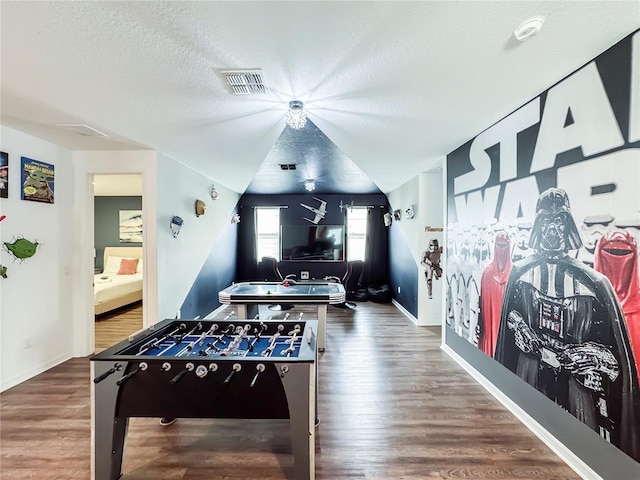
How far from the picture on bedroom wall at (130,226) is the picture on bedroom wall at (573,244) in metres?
7.22

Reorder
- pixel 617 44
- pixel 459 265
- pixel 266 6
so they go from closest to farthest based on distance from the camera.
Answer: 1. pixel 266 6
2. pixel 617 44
3. pixel 459 265

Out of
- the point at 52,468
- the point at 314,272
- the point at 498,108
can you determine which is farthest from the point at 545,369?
the point at 314,272

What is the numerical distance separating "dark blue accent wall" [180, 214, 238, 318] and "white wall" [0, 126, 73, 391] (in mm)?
1361

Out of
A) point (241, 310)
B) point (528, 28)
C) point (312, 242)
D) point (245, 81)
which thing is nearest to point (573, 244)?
point (528, 28)

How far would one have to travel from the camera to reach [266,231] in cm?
742

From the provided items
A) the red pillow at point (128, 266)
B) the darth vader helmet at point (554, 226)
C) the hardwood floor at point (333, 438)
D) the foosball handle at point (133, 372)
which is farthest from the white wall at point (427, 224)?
the red pillow at point (128, 266)

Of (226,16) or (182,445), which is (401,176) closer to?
(226,16)

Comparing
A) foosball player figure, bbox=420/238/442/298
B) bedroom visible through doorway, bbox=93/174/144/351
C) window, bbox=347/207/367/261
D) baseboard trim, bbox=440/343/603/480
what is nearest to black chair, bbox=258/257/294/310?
window, bbox=347/207/367/261

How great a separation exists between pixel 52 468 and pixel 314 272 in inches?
226

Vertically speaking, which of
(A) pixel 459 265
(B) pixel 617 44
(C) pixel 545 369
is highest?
(B) pixel 617 44

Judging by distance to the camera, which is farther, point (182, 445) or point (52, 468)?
point (182, 445)

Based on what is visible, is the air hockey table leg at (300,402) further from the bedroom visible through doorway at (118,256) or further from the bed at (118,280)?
the bed at (118,280)

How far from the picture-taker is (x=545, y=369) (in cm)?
207

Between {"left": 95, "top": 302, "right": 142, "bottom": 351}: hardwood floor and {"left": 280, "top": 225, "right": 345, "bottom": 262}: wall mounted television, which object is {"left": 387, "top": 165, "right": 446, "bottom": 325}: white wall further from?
{"left": 95, "top": 302, "right": 142, "bottom": 351}: hardwood floor
